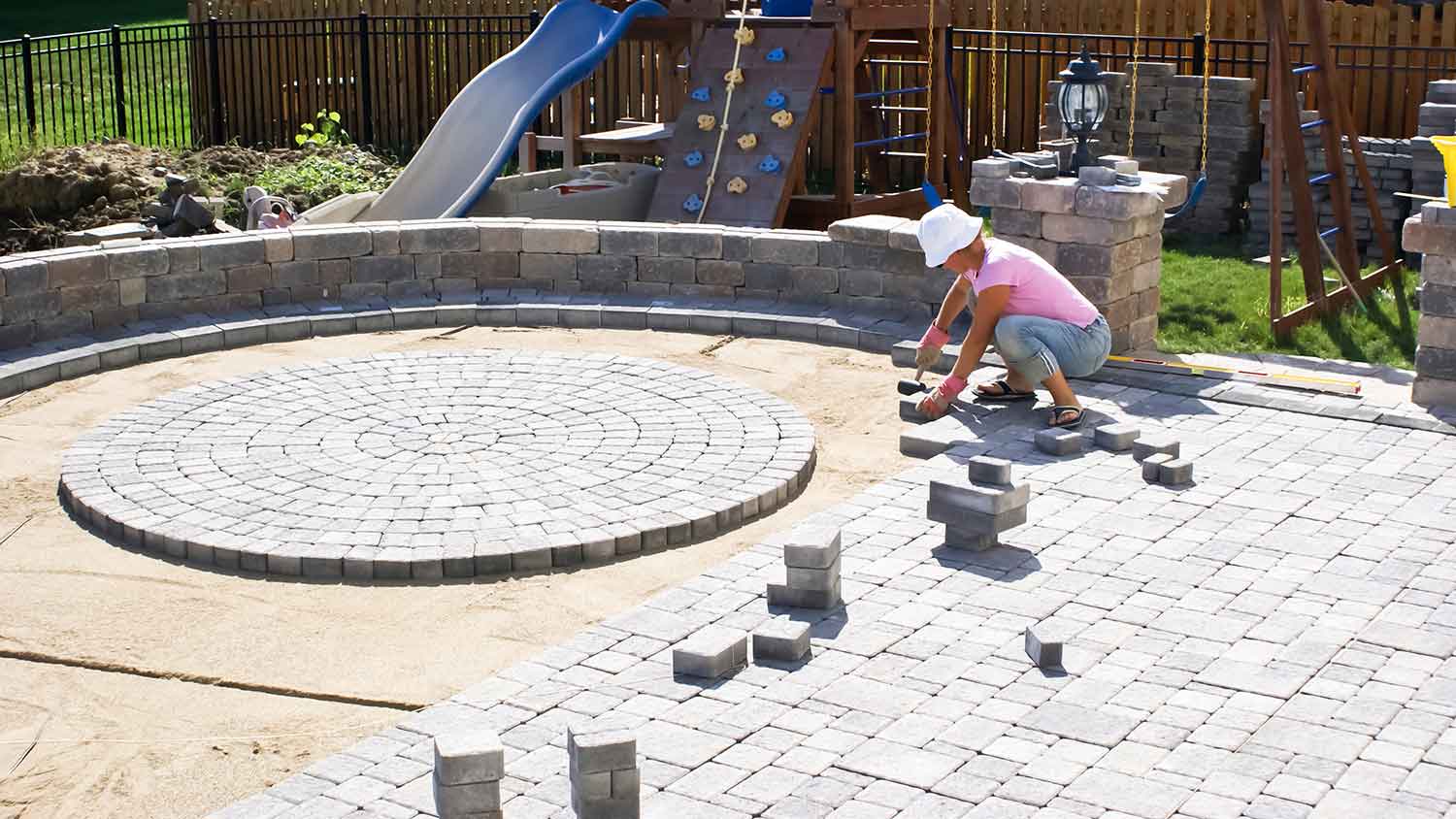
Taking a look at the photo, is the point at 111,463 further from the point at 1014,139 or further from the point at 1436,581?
the point at 1014,139

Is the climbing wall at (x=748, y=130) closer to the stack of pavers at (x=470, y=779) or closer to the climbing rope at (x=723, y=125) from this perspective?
the climbing rope at (x=723, y=125)

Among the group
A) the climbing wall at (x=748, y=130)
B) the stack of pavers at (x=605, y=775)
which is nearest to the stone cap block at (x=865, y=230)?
the climbing wall at (x=748, y=130)

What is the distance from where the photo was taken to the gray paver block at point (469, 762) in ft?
15.1

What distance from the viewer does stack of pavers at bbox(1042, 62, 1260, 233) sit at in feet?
47.4

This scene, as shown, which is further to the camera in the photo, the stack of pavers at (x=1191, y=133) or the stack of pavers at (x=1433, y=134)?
the stack of pavers at (x=1191, y=133)

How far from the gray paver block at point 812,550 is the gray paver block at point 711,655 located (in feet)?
1.52

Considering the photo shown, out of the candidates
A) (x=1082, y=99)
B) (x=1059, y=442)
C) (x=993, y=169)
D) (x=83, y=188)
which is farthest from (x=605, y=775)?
(x=83, y=188)

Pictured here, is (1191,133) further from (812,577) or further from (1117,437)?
(812,577)

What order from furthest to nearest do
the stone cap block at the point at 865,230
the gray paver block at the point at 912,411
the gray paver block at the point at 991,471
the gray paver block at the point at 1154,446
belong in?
the stone cap block at the point at 865,230 < the gray paver block at the point at 912,411 < the gray paver block at the point at 1154,446 < the gray paver block at the point at 991,471

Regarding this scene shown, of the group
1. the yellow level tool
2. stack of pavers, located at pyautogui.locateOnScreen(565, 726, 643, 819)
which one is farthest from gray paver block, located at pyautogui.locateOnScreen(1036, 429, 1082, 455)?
stack of pavers, located at pyautogui.locateOnScreen(565, 726, 643, 819)

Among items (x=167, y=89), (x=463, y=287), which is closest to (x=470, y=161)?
(x=463, y=287)

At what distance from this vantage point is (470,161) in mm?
14539

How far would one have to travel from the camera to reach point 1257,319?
11258 millimetres

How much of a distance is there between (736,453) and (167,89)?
20.0 meters
